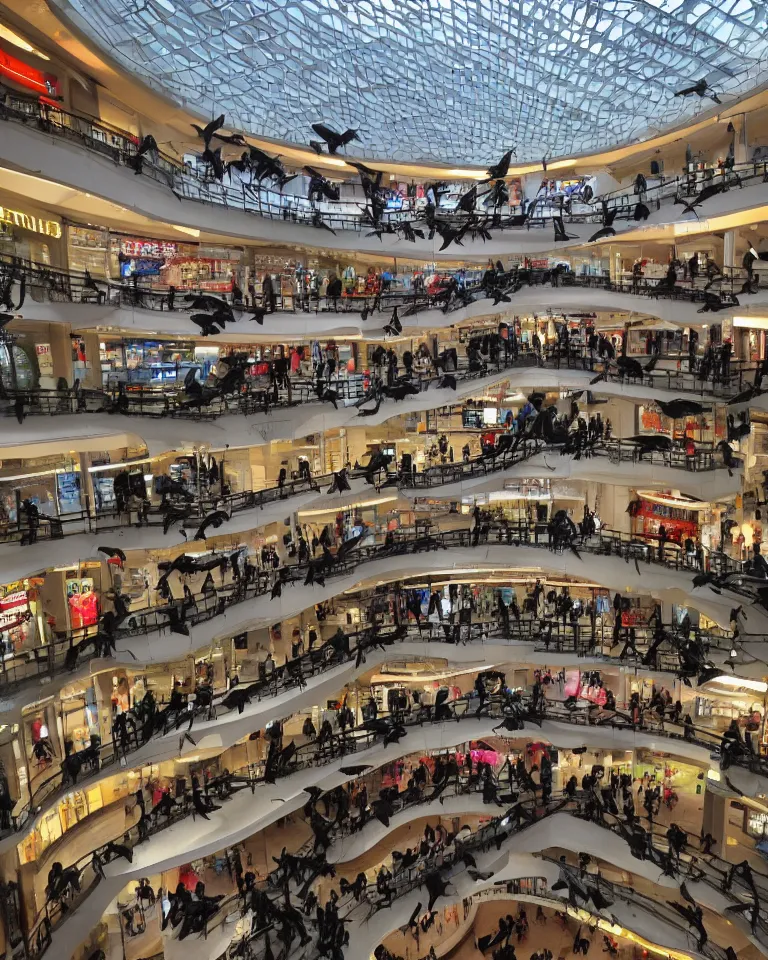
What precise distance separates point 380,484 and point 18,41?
12538 mm

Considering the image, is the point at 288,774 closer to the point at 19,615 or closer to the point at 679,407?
the point at 19,615

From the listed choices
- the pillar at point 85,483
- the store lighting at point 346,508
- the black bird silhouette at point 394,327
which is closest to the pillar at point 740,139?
the black bird silhouette at point 394,327

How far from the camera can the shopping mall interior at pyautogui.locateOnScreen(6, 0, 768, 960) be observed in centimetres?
1480

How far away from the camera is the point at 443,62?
19359mm

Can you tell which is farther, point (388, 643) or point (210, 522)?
point (388, 643)

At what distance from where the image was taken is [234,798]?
17.4m

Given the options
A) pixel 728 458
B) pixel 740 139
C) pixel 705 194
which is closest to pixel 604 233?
pixel 705 194

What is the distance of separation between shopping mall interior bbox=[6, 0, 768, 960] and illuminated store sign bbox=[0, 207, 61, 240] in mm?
64

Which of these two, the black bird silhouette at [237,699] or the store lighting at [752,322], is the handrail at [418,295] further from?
the black bird silhouette at [237,699]

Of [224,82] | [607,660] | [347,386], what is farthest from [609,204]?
[607,660]

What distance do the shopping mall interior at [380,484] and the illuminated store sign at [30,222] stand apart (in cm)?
6

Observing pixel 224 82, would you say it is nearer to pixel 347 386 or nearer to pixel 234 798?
pixel 347 386

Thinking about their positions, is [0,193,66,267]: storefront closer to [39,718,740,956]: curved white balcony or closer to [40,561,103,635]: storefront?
[40,561,103,635]: storefront

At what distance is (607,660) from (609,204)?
1315 cm
